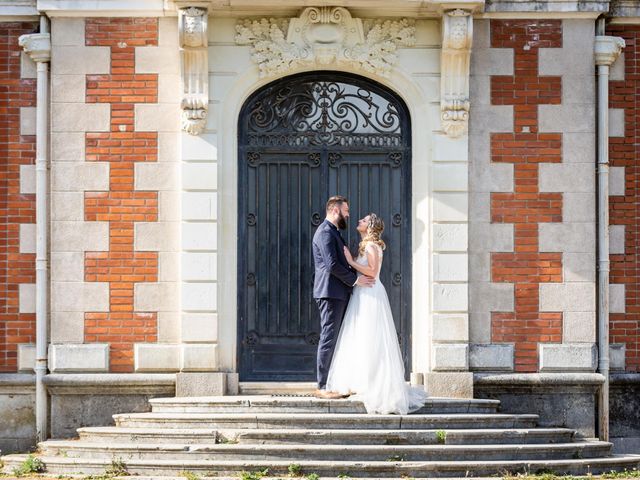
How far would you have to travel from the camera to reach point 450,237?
14039 millimetres

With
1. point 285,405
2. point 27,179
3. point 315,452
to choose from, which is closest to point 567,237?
point 285,405

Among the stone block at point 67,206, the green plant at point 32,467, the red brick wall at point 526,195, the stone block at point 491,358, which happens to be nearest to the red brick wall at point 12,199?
the stone block at point 67,206

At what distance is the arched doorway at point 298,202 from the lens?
47.0 ft

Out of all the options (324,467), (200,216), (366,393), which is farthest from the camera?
(200,216)

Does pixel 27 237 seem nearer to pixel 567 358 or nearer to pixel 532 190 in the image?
pixel 532 190

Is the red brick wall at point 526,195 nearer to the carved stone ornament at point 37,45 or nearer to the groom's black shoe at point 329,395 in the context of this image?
the groom's black shoe at point 329,395

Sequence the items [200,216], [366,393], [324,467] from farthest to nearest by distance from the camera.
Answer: [200,216] → [366,393] → [324,467]

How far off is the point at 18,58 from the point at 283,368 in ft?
13.3

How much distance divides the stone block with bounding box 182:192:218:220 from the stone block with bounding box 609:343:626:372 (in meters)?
4.17

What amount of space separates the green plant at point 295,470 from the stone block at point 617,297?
3.96m

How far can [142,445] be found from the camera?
1262 centimetres

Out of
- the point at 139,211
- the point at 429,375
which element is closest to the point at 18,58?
the point at 139,211

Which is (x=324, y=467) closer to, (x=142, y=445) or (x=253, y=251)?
(x=142, y=445)

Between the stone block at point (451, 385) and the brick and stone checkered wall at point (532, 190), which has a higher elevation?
the brick and stone checkered wall at point (532, 190)
